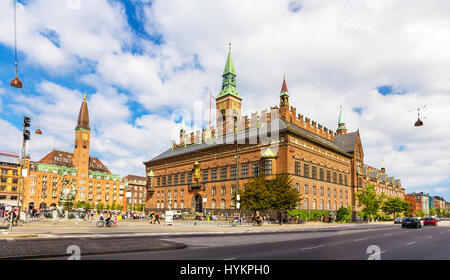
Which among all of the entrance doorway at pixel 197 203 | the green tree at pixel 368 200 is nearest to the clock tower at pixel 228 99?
the entrance doorway at pixel 197 203

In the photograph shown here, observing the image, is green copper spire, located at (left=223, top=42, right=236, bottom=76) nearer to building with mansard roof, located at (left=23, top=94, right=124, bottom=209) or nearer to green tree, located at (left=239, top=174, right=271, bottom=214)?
green tree, located at (left=239, top=174, right=271, bottom=214)

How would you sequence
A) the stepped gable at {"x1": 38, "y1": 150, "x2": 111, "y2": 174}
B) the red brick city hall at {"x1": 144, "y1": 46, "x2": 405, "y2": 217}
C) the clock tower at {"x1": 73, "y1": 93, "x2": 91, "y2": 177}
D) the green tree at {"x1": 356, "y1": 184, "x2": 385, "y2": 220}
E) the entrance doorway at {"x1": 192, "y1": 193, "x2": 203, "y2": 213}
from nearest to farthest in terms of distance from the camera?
1. the red brick city hall at {"x1": 144, "y1": 46, "x2": 405, "y2": 217}
2. the green tree at {"x1": 356, "y1": 184, "x2": 385, "y2": 220}
3. the entrance doorway at {"x1": 192, "y1": 193, "x2": 203, "y2": 213}
4. the clock tower at {"x1": 73, "y1": 93, "x2": 91, "y2": 177}
5. the stepped gable at {"x1": 38, "y1": 150, "x2": 111, "y2": 174}

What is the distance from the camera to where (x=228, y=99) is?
8381cm

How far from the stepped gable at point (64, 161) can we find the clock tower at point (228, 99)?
81.4 meters

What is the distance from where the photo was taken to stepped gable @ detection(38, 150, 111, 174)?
131m

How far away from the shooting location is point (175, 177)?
77.1 meters

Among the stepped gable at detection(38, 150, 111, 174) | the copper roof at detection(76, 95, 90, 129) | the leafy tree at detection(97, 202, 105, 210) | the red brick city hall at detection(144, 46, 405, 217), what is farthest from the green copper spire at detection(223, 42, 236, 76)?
the stepped gable at detection(38, 150, 111, 174)

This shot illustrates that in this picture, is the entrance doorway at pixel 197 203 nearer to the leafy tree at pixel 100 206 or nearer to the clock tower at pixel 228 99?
the clock tower at pixel 228 99

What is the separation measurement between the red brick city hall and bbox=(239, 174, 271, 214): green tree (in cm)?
389
